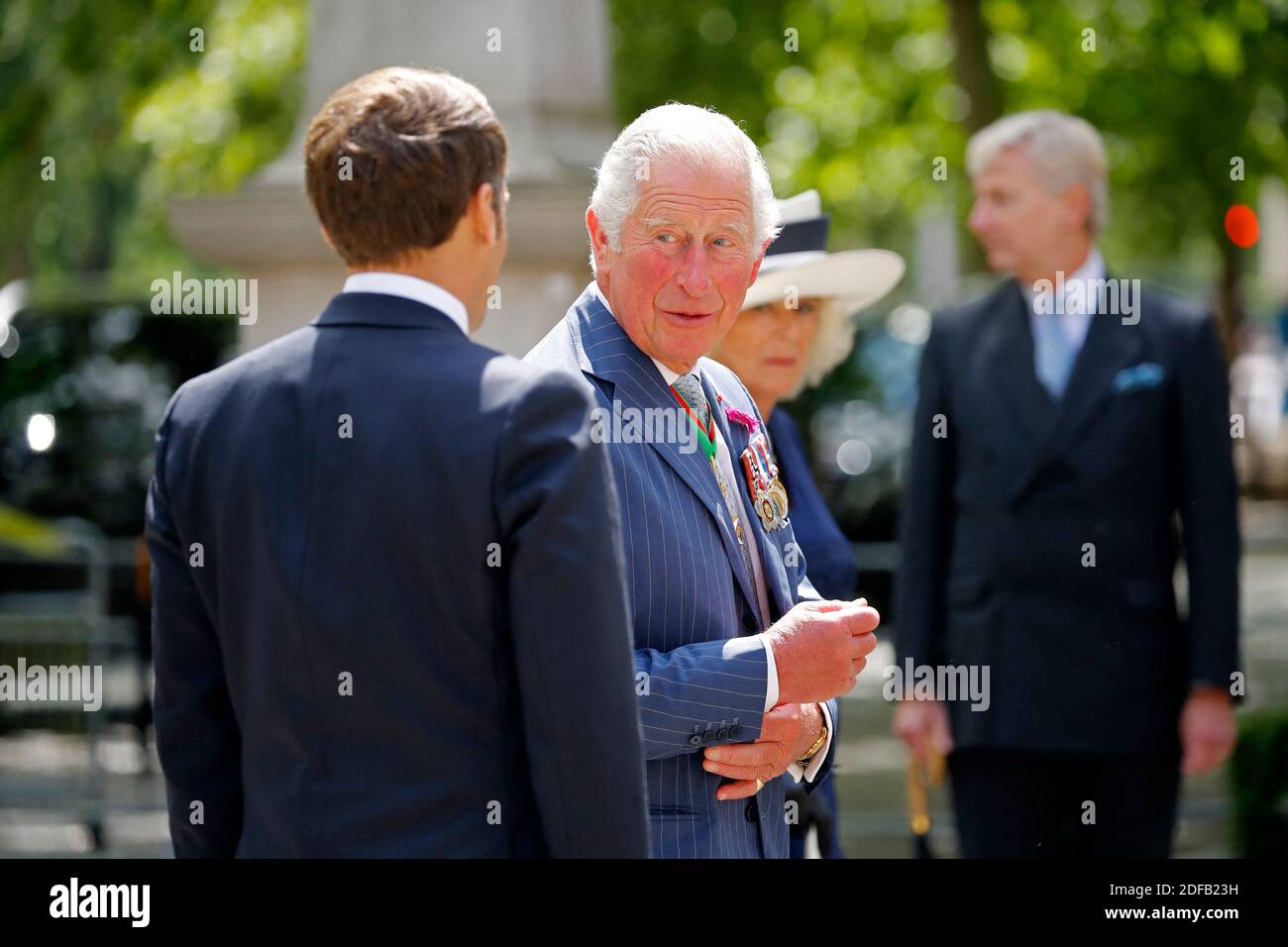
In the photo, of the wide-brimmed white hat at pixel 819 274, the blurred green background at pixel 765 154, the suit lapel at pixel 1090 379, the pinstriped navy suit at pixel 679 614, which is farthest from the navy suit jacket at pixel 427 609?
the blurred green background at pixel 765 154

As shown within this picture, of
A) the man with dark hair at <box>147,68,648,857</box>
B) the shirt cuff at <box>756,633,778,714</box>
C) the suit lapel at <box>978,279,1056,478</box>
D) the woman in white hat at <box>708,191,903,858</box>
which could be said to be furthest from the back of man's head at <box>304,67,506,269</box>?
the suit lapel at <box>978,279,1056,478</box>

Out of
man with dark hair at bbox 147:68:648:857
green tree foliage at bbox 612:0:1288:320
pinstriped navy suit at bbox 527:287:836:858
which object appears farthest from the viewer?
green tree foliage at bbox 612:0:1288:320

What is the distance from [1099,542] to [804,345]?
93 centimetres

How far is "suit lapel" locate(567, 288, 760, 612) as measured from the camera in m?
A: 3.00

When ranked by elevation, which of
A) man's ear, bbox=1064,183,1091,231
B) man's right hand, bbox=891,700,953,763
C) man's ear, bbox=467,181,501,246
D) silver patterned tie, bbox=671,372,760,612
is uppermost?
man's ear, bbox=1064,183,1091,231

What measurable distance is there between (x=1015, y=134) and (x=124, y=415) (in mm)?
6573

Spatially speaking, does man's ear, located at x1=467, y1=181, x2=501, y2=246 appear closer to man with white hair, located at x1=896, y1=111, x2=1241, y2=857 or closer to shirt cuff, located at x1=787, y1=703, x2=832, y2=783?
shirt cuff, located at x1=787, y1=703, x2=832, y2=783

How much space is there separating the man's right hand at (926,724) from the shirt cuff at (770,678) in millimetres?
1809

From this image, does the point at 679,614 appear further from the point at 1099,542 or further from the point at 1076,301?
the point at 1076,301

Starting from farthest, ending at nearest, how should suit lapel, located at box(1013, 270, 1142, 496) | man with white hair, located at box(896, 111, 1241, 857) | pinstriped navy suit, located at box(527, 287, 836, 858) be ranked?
suit lapel, located at box(1013, 270, 1142, 496), man with white hair, located at box(896, 111, 1241, 857), pinstriped navy suit, located at box(527, 287, 836, 858)

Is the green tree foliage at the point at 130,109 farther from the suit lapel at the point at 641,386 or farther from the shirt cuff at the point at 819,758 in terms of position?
the shirt cuff at the point at 819,758

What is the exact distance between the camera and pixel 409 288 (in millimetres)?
2672

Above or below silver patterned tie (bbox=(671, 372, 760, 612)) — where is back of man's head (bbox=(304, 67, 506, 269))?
above

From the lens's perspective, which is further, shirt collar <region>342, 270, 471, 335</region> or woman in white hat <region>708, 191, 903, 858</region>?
woman in white hat <region>708, 191, 903, 858</region>
